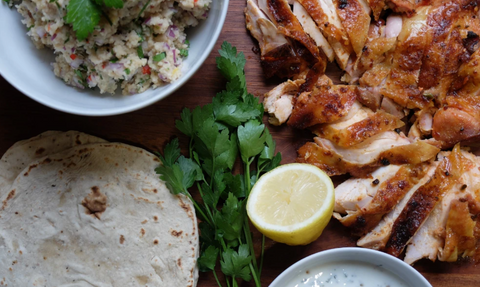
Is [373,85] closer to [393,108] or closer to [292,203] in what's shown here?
[393,108]

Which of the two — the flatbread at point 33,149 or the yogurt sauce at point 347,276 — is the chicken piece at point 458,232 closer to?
the yogurt sauce at point 347,276

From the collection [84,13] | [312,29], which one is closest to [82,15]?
[84,13]

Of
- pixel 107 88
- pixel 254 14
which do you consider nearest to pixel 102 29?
pixel 107 88

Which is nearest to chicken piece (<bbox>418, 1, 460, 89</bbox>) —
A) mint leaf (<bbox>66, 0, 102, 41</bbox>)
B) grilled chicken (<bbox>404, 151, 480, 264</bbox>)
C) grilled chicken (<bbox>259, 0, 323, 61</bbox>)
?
grilled chicken (<bbox>404, 151, 480, 264</bbox>)

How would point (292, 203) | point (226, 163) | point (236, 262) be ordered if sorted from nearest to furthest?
point (292, 203) → point (236, 262) → point (226, 163)

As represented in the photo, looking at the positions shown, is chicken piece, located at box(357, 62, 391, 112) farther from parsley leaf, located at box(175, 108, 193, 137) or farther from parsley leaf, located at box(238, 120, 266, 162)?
parsley leaf, located at box(175, 108, 193, 137)

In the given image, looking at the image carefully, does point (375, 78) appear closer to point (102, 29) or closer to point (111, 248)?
point (102, 29)

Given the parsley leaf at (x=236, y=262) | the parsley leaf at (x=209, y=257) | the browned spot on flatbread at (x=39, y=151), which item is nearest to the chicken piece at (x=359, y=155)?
the parsley leaf at (x=236, y=262)
